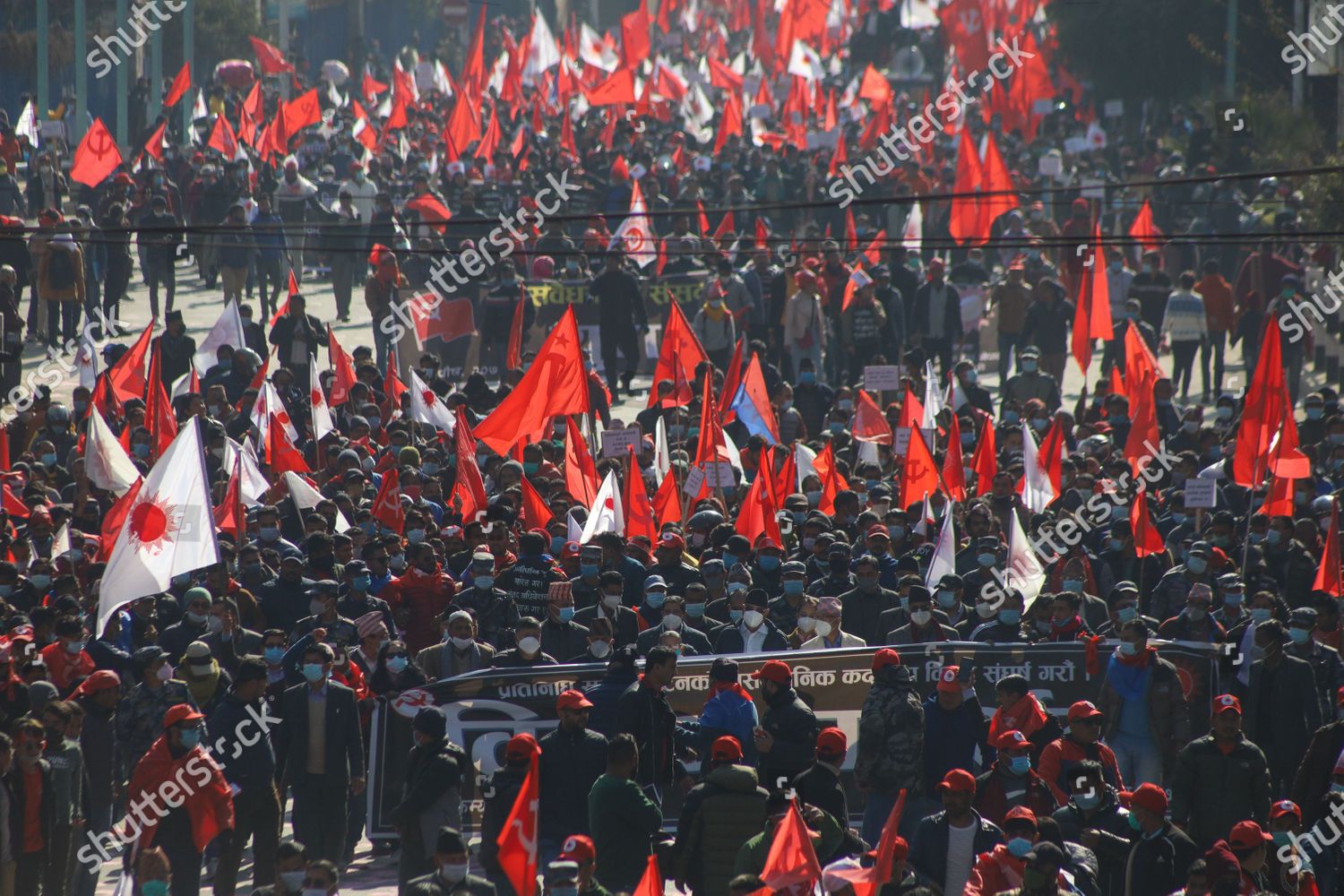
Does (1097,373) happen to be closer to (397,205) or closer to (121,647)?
(397,205)

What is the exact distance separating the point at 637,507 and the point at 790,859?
7.22 meters

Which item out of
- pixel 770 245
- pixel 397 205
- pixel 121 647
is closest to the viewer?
pixel 121 647

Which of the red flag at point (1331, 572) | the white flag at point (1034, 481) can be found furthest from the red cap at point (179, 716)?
the white flag at point (1034, 481)

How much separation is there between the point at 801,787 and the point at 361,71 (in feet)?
134

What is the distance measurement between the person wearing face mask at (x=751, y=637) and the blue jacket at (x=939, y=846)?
9.50 ft

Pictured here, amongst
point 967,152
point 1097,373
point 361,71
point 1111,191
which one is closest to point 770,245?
point 967,152

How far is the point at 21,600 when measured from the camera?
13602 mm

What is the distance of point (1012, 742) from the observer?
10305 millimetres

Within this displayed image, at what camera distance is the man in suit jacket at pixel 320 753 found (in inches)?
→ 451

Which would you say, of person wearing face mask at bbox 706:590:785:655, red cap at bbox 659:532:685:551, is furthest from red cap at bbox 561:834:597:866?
red cap at bbox 659:532:685:551

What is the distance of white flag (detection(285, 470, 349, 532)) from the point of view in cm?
1598

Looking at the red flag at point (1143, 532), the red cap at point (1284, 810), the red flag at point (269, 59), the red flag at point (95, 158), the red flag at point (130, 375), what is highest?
the red flag at point (269, 59)
